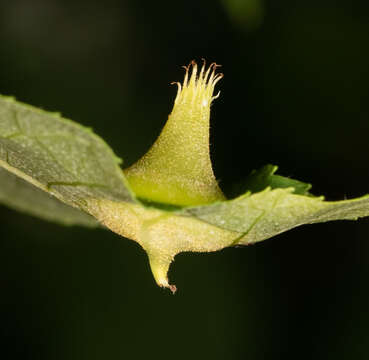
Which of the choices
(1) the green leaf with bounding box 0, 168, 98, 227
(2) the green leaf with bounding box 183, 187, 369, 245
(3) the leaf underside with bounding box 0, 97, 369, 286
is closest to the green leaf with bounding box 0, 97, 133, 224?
(3) the leaf underside with bounding box 0, 97, 369, 286

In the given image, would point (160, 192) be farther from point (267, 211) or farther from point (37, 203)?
point (37, 203)

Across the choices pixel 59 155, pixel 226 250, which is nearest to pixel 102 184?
pixel 59 155

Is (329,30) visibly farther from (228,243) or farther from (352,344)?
(228,243)

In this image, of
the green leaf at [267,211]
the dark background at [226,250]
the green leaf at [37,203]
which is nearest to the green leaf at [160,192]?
the green leaf at [267,211]

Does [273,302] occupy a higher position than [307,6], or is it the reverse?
[307,6]

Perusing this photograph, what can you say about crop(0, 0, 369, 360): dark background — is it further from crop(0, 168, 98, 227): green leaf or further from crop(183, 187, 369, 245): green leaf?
crop(183, 187, 369, 245): green leaf

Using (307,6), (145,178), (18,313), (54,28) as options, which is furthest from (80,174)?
(54,28)

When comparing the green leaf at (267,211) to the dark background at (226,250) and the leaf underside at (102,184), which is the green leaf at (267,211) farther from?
the dark background at (226,250)
